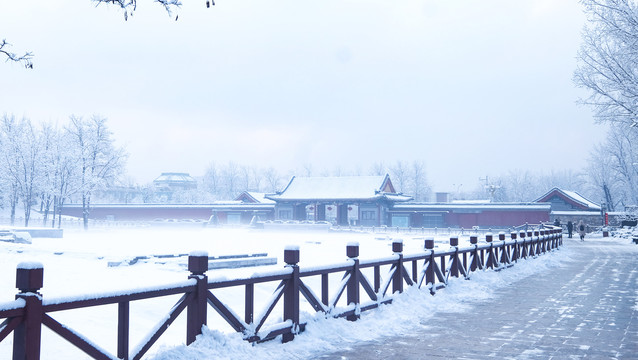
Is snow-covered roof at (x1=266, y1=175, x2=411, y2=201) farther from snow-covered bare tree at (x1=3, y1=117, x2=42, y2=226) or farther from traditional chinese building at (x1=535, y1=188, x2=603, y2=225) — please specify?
snow-covered bare tree at (x1=3, y1=117, x2=42, y2=226)

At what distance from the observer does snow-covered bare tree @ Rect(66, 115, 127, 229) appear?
5428 centimetres

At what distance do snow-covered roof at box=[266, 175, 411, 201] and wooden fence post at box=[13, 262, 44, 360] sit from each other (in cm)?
5773

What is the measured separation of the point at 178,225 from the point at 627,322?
59996 mm

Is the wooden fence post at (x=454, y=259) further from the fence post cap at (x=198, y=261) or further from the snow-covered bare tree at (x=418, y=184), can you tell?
the snow-covered bare tree at (x=418, y=184)

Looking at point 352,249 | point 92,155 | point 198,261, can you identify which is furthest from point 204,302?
point 92,155

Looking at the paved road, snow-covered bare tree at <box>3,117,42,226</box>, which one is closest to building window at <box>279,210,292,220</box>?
snow-covered bare tree at <box>3,117,42,226</box>

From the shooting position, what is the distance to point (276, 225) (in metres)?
60.2

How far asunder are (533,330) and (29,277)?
6812mm

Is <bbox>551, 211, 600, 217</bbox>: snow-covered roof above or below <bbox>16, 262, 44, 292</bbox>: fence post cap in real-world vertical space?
above

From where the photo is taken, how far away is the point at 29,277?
435 centimetres

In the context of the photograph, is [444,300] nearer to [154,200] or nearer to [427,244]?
[427,244]

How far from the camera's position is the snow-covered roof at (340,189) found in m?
63.8

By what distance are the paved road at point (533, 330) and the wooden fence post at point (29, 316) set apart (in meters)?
3.40

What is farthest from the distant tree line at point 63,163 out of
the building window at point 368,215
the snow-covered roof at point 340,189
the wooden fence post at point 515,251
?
the wooden fence post at point 515,251
